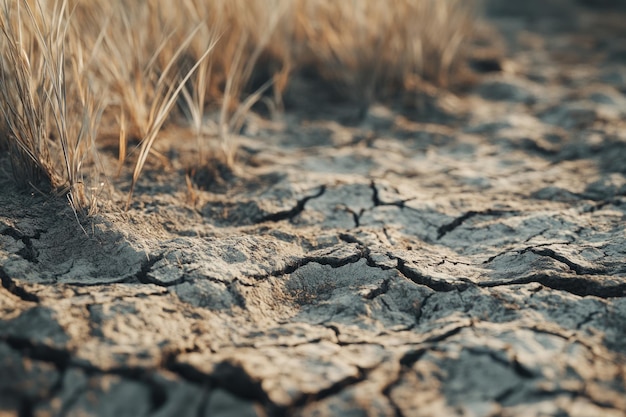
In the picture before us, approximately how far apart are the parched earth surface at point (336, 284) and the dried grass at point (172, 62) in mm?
155

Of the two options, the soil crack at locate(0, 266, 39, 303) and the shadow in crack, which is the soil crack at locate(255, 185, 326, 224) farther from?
the soil crack at locate(0, 266, 39, 303)

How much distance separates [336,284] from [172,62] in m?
0.85

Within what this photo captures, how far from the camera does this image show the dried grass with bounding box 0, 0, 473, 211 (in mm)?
1615

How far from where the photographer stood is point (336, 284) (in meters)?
1.58

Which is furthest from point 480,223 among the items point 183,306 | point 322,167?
point 183,306

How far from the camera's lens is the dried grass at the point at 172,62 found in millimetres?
1615

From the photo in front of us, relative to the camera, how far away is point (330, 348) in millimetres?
1297

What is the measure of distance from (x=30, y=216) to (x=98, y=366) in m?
0.69

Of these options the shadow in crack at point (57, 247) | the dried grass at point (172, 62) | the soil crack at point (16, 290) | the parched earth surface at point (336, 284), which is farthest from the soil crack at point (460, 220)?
the soil crack at point (16, 290)

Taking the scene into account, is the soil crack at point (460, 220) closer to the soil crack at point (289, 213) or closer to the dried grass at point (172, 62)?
the soil crack at point (289, 213)

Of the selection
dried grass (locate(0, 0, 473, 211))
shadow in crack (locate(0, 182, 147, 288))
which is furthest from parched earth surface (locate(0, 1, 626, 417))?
dried grass (locate(0, 0, 473, 211))

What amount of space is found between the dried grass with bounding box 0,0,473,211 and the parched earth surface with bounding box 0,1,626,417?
155 mm

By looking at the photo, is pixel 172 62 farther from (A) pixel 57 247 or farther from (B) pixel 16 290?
(B) pixel 16 290

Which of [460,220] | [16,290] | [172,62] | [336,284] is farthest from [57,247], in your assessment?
[460,220]
